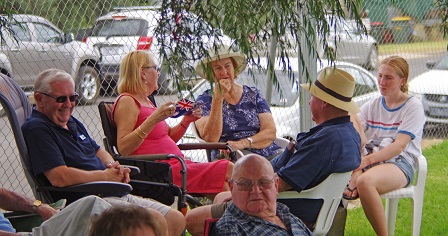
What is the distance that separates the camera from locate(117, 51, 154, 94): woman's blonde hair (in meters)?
5.07

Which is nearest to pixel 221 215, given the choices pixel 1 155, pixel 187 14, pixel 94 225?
pixel 187 14

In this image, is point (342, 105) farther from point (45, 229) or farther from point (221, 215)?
point (45, 229)

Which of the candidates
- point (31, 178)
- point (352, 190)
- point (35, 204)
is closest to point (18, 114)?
point (31, 178)

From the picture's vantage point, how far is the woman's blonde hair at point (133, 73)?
5.07 metres

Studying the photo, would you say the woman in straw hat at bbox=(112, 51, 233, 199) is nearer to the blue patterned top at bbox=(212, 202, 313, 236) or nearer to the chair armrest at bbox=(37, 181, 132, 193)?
the chair armrest at bbox=(37, 181, 132, 193)

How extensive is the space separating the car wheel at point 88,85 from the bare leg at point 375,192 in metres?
2.20

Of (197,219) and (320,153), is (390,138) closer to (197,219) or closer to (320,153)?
(320,153)

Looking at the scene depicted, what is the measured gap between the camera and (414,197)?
5.36 meters

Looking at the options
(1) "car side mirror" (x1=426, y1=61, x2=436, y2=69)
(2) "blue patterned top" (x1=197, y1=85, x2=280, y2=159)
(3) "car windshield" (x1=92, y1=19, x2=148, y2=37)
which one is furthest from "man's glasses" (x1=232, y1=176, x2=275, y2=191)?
(1) "car side mirror" (x1=426, y1=61, x2=436, y2=69)

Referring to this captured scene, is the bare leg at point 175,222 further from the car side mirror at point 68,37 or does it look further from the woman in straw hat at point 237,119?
the car side mirror at point 68,37

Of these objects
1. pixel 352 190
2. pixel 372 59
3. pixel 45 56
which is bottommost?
pixel 352 190

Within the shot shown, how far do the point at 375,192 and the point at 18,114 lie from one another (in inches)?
93.1

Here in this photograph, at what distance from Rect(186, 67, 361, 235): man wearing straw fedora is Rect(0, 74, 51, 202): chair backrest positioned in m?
0.89

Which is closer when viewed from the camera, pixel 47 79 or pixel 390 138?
pixel 47 79
